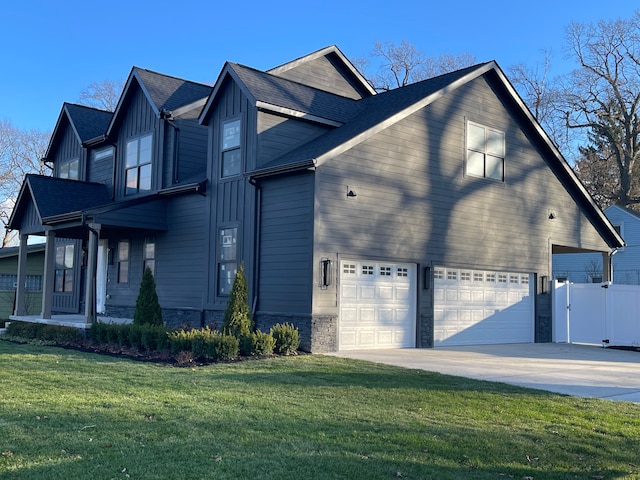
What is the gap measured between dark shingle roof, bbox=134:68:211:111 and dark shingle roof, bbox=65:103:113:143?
3694 mm

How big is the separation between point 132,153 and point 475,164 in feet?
34.0

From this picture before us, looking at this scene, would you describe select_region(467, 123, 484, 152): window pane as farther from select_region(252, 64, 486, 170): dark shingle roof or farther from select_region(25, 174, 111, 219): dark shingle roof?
select_region(25, 174, 111, 219): dark shingle roof

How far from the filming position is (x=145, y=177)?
19.2m

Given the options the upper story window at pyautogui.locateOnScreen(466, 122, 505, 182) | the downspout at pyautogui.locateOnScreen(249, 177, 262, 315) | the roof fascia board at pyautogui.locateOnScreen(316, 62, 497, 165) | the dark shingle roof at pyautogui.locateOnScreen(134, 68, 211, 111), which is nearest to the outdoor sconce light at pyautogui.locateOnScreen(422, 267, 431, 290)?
the upper story window at pyautogui.locateOnScreen(466, 122, 505, 182)

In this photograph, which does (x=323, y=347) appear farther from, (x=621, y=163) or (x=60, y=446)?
(x=621, y=163)

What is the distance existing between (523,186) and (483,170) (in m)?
1.79

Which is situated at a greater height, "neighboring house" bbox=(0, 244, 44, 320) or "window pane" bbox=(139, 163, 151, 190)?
"window pane" bbox=(139, 163, 151, 190)

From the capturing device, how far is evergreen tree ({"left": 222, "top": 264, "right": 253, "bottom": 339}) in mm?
12766

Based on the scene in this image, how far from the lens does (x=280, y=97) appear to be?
618 inches

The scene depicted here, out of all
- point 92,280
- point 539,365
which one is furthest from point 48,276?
point 539,365

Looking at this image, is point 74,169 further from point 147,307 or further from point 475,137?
point 475,137

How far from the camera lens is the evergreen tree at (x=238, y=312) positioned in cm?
1277

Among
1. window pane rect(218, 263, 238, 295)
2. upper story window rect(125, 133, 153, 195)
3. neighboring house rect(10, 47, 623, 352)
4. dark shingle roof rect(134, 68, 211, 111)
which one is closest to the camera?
neighboring house rect(10, 47, 623, 352)

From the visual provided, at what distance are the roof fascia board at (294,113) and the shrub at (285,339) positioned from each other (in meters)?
5.29
